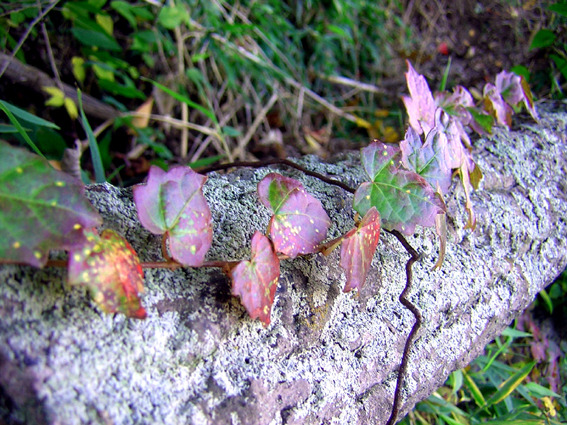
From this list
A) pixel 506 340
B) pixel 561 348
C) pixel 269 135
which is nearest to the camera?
pixel 506 340

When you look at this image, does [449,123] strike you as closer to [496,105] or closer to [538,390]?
[496,105]

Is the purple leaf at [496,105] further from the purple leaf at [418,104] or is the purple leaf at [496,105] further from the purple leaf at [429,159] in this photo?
the purple leaf at [429,159]

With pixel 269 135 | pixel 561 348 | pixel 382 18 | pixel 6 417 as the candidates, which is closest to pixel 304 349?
pixel 6 417

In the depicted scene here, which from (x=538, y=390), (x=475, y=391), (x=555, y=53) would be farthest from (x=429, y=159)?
(x=555, y=53)

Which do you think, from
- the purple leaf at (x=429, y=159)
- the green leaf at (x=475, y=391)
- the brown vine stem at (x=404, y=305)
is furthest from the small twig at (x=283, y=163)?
the green leaf at (x=475, y=391)

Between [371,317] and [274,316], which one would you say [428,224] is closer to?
[371,317]

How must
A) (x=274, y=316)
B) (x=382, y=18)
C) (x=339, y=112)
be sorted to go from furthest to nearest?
(x=382, y=18), (x=339, y=112), (x=274, y=316)
